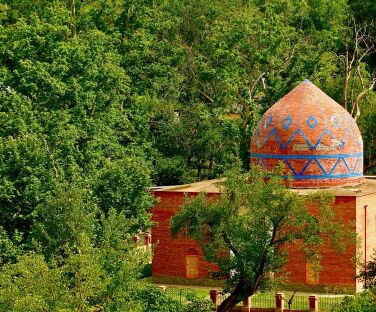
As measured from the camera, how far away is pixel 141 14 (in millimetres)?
56531

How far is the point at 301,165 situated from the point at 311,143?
888mm

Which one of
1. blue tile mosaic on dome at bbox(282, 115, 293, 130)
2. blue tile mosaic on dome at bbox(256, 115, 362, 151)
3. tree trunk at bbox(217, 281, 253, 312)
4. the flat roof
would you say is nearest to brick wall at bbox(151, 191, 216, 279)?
the flat roof

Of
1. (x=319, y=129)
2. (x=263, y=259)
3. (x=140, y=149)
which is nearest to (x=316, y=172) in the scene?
(x=319, y=129)

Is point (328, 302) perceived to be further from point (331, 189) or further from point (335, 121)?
point (335, 121)

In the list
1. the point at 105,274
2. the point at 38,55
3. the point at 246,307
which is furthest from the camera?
the point at 38,55

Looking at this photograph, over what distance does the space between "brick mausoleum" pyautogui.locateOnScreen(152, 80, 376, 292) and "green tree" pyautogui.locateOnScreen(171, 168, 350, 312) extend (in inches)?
278

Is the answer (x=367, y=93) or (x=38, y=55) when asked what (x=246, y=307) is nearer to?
(x=38, y=55)

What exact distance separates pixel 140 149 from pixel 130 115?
1988mm

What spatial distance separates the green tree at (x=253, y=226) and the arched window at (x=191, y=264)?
8.17 m

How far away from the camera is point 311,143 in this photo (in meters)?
46.0

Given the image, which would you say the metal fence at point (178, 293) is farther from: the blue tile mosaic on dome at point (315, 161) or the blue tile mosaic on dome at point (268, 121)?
the blue tile mosaic on dome at point (268, 121)

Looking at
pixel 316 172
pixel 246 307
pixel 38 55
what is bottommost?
pixel 246 307

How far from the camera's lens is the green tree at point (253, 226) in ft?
120

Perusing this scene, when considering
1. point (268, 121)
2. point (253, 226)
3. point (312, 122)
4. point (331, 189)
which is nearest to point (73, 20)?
point (268, 121)
